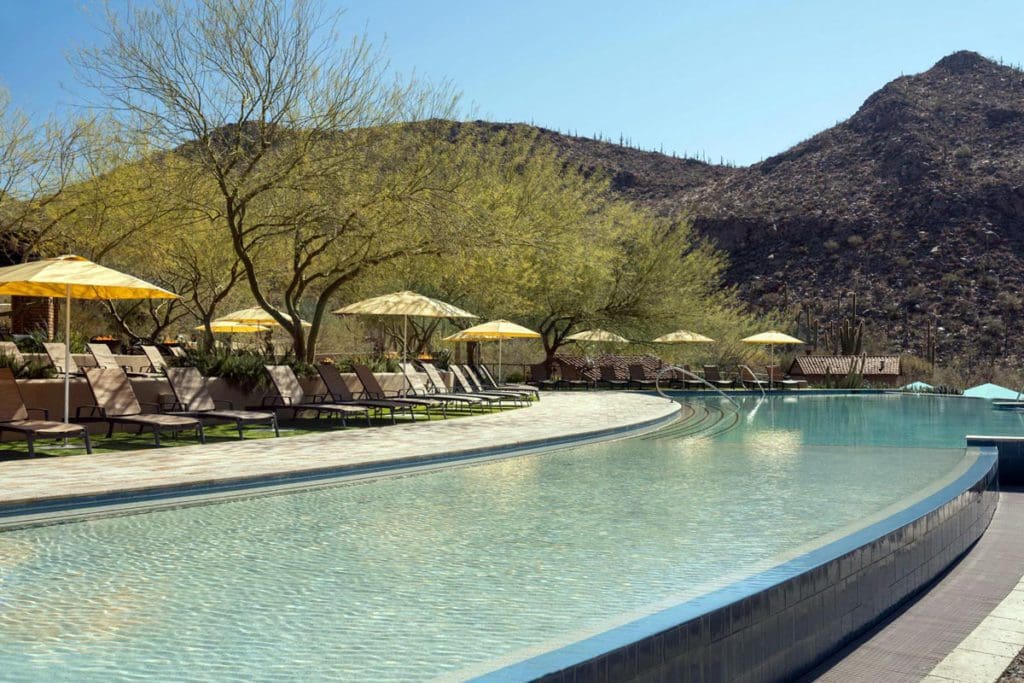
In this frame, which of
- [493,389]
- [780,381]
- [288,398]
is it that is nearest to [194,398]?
[288,398]

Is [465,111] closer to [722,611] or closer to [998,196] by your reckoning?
[722,611]

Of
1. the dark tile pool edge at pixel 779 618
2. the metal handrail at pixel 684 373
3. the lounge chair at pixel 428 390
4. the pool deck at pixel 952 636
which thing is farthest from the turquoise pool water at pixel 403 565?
the metal handrail at pixel 684 373

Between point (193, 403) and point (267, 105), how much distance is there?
5198 millimetres

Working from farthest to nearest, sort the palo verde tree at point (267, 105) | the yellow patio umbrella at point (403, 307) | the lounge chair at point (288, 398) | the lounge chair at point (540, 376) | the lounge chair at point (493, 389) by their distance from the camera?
1. the lounge chair at point (540, 376)
2. the lounge chair at point (493, 389)
3. the yellow patio umbrella at point (403, 307)
4. the palo verde tree at point (267, 105)
5. the lounge chair at point (288, 398)

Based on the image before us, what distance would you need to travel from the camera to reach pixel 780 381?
93.4ft

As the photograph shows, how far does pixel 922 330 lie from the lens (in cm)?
4388

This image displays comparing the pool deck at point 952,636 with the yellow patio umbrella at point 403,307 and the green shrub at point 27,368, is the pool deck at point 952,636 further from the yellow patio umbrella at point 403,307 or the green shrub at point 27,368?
the yellow patio umbrella at point 403,307

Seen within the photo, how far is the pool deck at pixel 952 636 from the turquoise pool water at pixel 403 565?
0.69 meters

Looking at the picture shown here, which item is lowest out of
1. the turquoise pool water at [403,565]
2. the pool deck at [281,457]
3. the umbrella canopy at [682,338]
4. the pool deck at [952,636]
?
the pool deck at [952,636]

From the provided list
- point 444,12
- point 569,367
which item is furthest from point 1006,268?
point 444,12

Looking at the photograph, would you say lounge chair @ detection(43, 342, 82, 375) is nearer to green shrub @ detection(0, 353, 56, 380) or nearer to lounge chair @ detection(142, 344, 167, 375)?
green shrub @ detection(0, 353, 56, 380)

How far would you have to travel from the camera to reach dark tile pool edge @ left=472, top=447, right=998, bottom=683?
341 centimetres

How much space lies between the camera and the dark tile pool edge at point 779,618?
3.41 metres

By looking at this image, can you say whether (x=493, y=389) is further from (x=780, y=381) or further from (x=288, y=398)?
(x=780, y=381)
